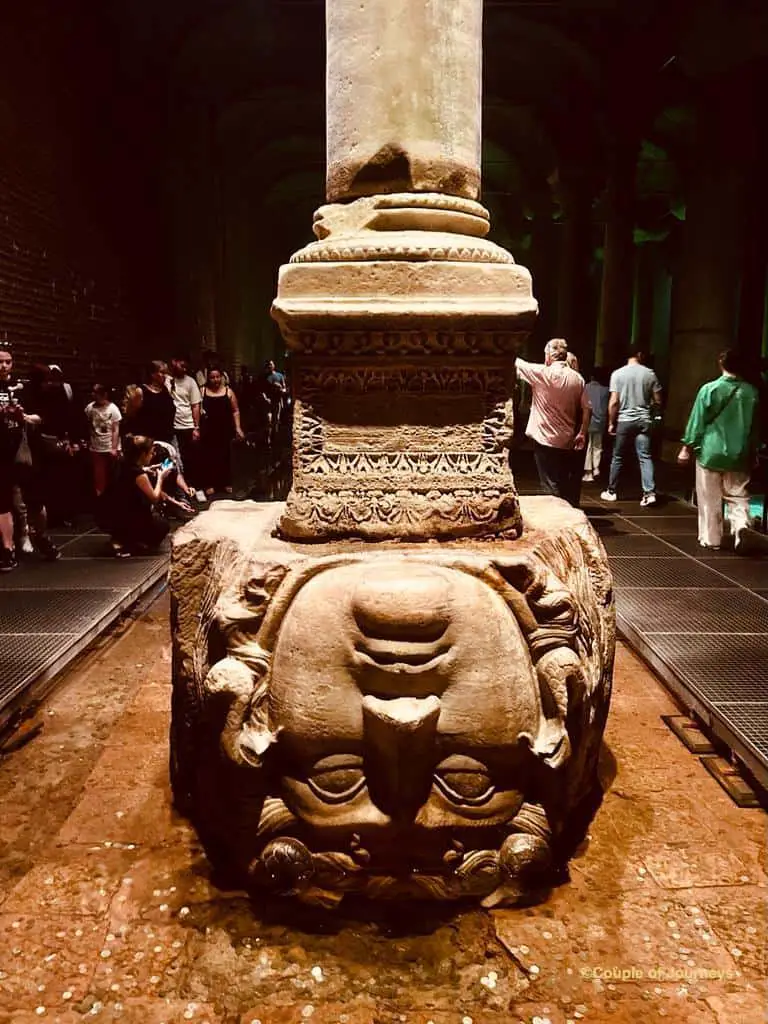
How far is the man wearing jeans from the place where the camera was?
8219mm

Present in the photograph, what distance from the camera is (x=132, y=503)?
6.23 metres

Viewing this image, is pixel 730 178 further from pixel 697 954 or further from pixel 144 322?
pixel 697 954

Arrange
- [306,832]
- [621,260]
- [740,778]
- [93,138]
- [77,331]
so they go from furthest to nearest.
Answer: [621,260] → [93,138] → [77,331] → [740,778] → [306,832]

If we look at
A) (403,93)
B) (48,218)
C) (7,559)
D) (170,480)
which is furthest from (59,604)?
(48,218)

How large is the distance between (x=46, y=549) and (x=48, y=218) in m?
3.50

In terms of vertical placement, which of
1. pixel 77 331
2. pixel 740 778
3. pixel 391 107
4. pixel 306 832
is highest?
pixel 391 107

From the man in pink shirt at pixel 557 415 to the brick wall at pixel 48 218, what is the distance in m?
4.30

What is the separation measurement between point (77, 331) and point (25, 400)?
1.77 m

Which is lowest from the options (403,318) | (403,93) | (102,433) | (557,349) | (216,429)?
(216,429)

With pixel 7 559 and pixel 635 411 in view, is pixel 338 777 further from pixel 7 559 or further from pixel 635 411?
pixel 635 411

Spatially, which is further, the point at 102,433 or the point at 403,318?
the point at 102,433

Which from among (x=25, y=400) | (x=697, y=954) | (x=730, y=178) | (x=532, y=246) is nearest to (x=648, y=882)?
(x=697, y=954)

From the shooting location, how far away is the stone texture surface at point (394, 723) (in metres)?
2.23

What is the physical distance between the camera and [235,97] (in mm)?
14008
